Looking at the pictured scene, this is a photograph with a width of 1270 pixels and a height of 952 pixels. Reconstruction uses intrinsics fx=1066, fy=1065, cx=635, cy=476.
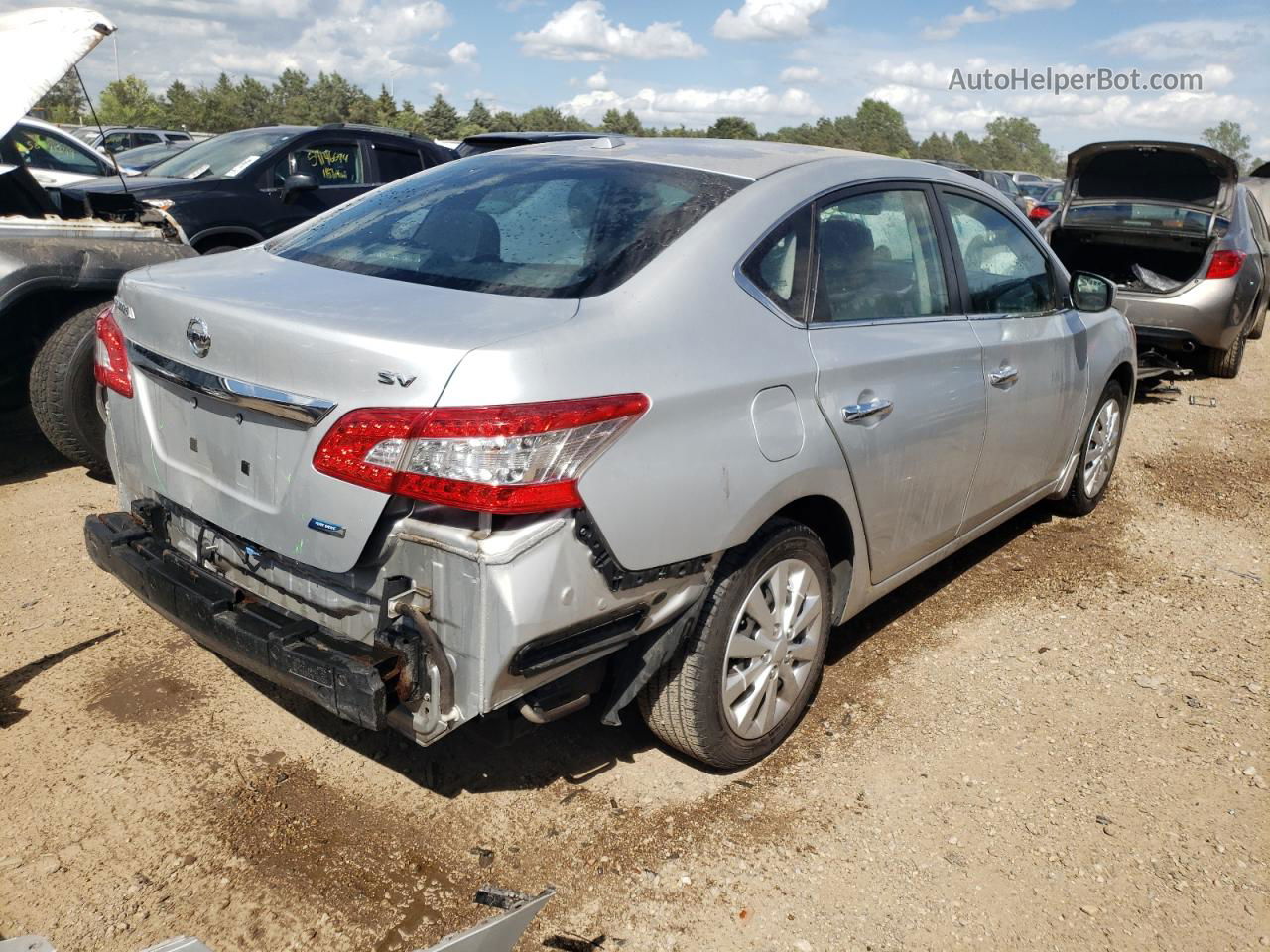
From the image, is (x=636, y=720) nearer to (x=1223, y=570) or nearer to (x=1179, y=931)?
(x=1179, y=931)

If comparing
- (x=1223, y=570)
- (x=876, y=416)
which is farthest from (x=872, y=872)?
(x=1223, y=570)

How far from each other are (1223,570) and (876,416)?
2.75 m

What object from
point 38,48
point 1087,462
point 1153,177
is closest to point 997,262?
point 1087,462

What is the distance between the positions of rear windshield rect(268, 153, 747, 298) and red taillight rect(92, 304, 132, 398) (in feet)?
1.66

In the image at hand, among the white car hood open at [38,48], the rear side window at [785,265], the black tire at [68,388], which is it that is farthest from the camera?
the black tire at [68,388]

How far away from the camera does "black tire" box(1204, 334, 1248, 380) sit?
9031mm

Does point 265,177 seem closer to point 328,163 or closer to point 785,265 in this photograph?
point 328,163

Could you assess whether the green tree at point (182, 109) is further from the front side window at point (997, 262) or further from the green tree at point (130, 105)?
the front side window at point (997, 262)

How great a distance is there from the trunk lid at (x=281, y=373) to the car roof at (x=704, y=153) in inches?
37.0

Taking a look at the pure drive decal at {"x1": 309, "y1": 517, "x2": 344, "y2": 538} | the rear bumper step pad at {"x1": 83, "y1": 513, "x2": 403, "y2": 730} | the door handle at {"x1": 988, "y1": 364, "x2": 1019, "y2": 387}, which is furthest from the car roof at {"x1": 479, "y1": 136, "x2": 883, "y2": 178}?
the rear bumper step pad at {"x1": 83, "y1": 513, "x2": 403, "y2": 730}

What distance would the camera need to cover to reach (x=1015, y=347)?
3893 millimetres

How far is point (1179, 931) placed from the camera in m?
2.56

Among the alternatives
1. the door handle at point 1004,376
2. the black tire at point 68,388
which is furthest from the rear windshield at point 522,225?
the black tire at point 68,388

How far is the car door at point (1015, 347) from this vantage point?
3.78 metres
